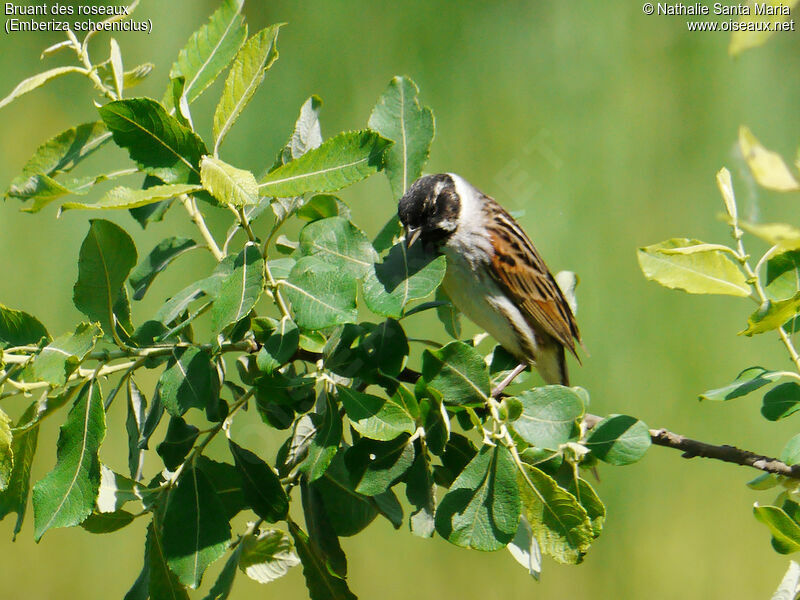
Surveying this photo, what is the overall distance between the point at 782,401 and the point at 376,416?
435 millimetres

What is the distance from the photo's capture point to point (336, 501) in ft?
2.61

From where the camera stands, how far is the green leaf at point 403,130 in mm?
821

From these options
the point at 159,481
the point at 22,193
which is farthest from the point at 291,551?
the point at 22,193

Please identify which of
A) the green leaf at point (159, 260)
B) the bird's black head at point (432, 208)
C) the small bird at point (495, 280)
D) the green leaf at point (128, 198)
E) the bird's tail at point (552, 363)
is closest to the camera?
the green leaf at point (128, 198)

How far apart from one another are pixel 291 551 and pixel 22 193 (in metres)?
0.46

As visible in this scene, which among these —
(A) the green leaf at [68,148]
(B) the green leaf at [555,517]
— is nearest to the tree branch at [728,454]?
(B) the green leaf at [555,517]

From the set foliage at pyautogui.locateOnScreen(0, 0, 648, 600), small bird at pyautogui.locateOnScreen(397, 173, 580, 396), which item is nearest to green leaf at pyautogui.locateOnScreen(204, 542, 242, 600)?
foliage at pyautogui.locateOnScreen(0, 0, 648, 600)

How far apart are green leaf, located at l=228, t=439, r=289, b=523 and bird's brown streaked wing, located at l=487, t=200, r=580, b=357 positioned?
0.63 m

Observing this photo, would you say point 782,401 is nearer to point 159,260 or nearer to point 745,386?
point 745,386

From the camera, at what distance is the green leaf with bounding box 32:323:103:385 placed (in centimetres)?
→ 62

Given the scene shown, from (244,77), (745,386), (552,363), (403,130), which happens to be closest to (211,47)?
(244,77)

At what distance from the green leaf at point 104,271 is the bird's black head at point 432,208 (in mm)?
387

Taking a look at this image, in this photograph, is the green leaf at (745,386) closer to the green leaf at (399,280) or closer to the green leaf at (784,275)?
the green leaf at (784,275)

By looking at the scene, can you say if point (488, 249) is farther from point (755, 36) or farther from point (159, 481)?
point (755, 36)
